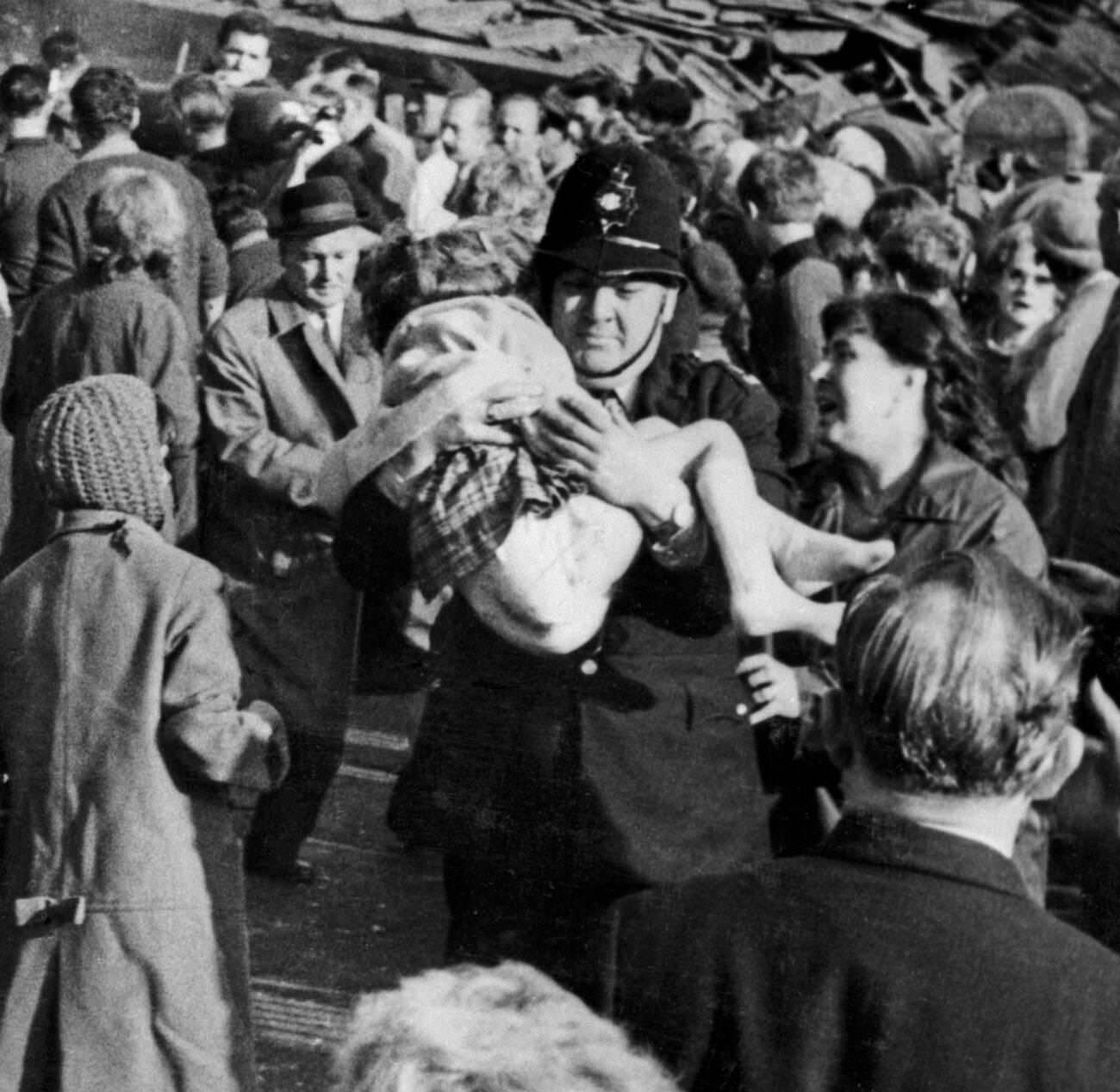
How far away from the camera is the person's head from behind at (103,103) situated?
10.6 feet

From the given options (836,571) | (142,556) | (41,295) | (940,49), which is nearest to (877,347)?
(836,571)

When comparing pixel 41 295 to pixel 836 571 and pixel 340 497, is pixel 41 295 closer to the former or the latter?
pixel 340 497

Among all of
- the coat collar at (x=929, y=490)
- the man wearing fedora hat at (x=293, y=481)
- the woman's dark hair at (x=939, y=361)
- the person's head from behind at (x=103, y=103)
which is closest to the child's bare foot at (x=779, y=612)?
the coat collar at (x=929, y=490)

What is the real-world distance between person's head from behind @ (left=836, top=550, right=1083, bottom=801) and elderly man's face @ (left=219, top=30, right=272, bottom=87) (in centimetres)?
152

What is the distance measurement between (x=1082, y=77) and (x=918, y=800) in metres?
1.41

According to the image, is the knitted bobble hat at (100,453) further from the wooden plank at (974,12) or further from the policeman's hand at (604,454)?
the wooden plank at (974,12)

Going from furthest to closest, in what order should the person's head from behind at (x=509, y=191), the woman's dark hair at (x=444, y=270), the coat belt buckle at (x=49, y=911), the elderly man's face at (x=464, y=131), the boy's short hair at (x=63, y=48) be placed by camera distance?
the boy's short hair at (x=63, y=48) → the elderly man's face at (x=464, y=131) → the person's head from behind at (x=509, y=191) → the woman's dark hair at (x=444, y=270) → the coat belt buckle at (x=49, y=911)

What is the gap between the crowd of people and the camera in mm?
2842

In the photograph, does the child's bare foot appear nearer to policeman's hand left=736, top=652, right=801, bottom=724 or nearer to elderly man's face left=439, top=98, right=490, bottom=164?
policeman's hand left=736, top=652, right=801, bottom=724

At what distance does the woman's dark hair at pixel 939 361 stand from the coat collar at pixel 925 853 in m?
1.00

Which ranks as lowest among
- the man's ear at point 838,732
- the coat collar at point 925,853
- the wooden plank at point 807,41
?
the coat collar at point 925,853

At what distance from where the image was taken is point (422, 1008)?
1676mm

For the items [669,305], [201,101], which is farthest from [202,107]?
[669,305]

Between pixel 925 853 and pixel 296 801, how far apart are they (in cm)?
128
